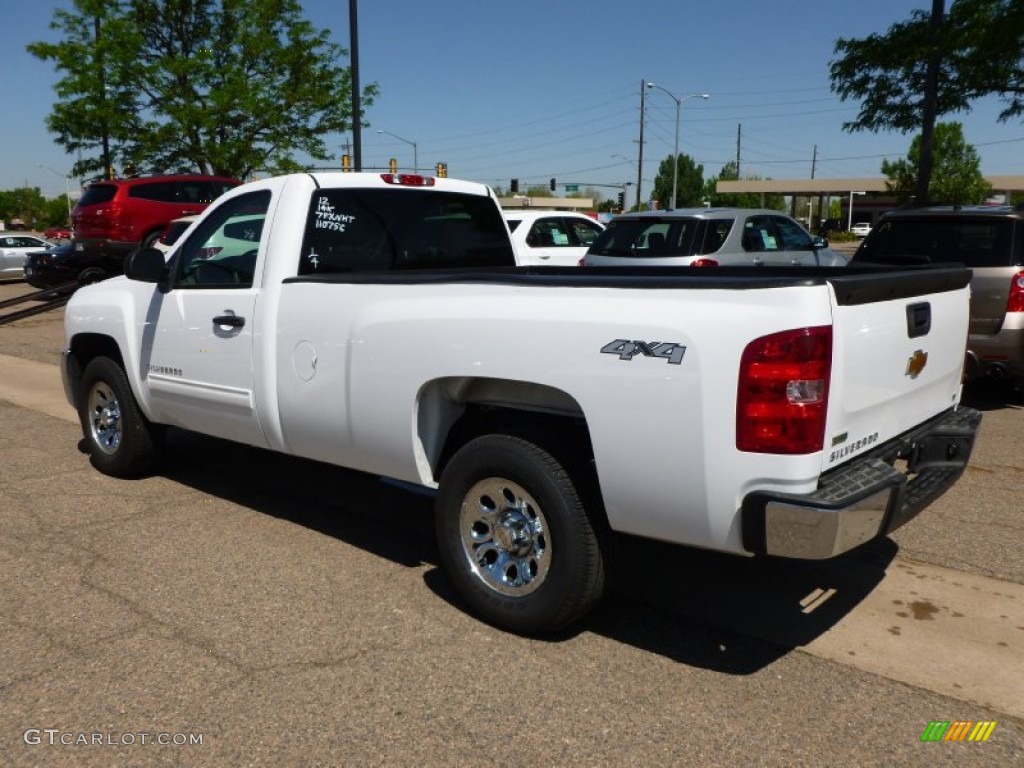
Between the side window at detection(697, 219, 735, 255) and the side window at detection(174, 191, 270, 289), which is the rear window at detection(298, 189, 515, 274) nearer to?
the side window at detection(174, 191, 270, 289)

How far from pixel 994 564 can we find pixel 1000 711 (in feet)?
4.94

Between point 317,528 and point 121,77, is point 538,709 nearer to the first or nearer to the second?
point 317,528

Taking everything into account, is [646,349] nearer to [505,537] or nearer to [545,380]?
[545,380]

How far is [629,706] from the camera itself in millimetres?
3174

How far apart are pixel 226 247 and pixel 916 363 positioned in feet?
12.0

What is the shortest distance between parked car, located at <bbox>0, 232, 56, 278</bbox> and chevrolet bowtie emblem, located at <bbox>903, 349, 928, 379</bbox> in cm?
2498

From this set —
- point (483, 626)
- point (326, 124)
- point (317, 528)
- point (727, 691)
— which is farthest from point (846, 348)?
point (326, 124)

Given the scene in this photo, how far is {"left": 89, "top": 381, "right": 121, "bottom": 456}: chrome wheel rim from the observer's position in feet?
19.4

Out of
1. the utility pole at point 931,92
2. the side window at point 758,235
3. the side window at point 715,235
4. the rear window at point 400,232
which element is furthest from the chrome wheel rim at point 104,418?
the utility pole at point 931,92

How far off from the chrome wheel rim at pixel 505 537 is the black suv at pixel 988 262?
4.74m

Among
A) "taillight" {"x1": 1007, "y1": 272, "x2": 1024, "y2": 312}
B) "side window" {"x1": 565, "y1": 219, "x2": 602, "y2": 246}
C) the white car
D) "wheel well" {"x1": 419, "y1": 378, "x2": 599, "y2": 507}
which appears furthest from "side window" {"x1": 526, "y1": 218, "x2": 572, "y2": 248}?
"wheel well" {"x1": 419, "y1": 378, "x2": 599, "y2": 507}

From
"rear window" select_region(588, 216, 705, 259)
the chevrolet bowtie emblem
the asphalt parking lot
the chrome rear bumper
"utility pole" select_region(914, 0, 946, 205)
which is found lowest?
the asphalt parking lot

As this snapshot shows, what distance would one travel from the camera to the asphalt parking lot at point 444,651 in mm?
2961
